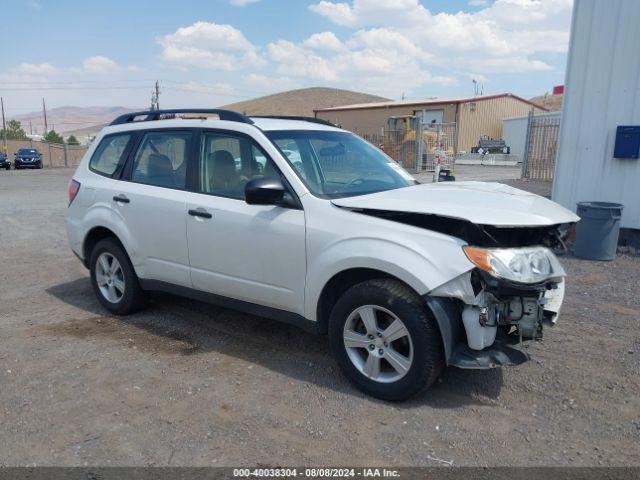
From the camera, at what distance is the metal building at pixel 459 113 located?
46156 millimetres

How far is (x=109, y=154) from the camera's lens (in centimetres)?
534

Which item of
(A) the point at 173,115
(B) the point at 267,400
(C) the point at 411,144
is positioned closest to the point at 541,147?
(C) the point at 411,144

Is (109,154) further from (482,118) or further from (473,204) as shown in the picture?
(482,118)

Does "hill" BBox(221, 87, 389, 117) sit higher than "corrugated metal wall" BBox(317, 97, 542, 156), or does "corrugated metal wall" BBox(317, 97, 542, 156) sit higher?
"hill" BBox(221, 87, 389, 117)

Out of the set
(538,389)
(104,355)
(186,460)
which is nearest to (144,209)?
(104,355)

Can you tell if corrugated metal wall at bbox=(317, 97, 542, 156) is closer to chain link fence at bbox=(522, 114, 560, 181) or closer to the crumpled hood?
chain link fence at bbox=(522, 114, 560, 181)

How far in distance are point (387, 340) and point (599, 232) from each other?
533 cm

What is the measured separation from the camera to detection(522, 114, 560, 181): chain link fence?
17.7 metres

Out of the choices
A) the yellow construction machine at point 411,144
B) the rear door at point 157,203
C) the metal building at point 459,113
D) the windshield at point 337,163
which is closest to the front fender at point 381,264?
the windshield at point 337,163

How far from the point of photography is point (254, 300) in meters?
4.14

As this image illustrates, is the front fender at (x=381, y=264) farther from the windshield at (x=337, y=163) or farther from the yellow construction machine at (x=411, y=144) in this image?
the yellow construction machine at (x=411, y=144)

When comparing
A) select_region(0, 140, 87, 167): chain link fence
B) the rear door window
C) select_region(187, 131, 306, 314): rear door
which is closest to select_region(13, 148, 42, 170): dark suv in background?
select_region(0, 140, 87, 167): chain link fence

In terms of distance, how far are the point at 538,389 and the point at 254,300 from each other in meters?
2.15

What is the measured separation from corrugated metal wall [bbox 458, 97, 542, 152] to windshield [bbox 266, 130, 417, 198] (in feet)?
141
